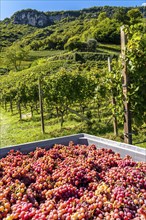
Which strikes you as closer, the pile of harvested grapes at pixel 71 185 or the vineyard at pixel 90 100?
the pile of harvested grapes at pixel 71 185

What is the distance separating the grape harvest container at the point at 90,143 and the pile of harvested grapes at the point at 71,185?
111 millimetres

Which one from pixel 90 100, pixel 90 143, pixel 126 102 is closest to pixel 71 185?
pixel 90 143

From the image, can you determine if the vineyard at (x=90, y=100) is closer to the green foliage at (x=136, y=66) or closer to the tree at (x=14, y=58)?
the green foliage at (x=136, y=66)

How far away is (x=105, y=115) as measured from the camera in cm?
1631

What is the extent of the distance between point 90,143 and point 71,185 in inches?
59.8

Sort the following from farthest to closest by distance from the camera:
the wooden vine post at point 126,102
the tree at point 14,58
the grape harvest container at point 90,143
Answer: the tree at point 14,58
the wooden vine post at point 126,102
the grape harvest container at point 90,143

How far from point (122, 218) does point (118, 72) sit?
4.41m

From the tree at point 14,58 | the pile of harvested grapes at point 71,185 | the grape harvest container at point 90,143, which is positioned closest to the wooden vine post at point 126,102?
the grape harvest container at point 90,143

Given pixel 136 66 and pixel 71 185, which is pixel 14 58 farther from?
pixel 71 185

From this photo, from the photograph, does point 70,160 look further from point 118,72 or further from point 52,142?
point 118,72

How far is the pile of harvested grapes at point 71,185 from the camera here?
6.69 ft

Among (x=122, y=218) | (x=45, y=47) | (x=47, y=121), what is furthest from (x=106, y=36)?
(x=122, y=218)

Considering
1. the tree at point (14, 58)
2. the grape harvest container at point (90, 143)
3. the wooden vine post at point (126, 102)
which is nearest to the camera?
the grape harvest container at point (90, 143)

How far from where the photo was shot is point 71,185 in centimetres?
257
